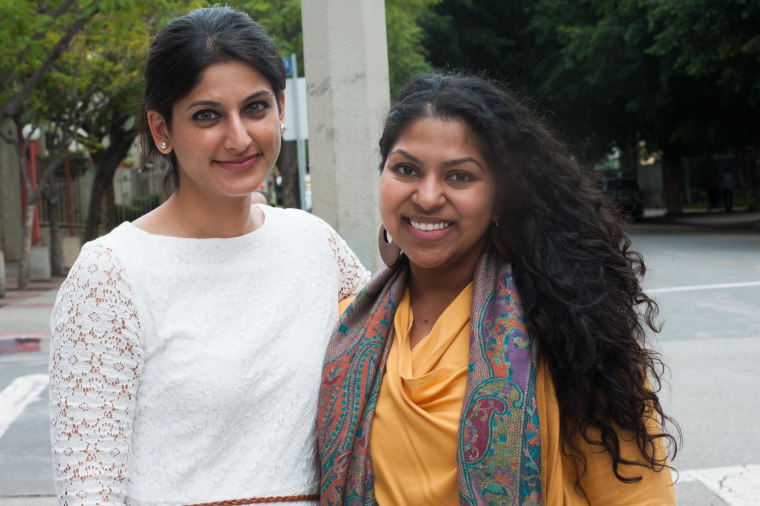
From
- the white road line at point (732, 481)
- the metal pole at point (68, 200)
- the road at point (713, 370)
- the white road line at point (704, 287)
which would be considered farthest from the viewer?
the metal pole at point (68, 200)

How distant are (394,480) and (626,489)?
520 millimetres

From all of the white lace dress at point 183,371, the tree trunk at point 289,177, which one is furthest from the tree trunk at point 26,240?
the white lace dress at point 183,371

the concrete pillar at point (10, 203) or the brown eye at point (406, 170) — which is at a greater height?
the concrete pillar at point (10, 203)

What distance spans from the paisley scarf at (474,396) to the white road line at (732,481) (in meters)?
3.51

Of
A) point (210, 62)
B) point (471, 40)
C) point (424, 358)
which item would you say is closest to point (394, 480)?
point (424, 358)

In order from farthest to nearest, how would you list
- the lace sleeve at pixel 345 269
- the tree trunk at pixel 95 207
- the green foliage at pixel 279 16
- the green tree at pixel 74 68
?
the tree trunk at pixel 95 207 < the green foliage at pixel 279 16 < the green tree at pixel 74 68 < the lace sleeve at pixel 345 269

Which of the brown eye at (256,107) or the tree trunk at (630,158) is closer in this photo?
the brown eye at (256,107)

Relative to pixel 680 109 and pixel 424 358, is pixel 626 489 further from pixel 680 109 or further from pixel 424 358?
pixel 680 109

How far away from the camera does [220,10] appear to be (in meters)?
2.29

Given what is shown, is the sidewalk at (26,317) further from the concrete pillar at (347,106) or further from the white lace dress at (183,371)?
the white lace dress at (183,371)

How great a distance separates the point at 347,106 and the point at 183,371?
135 inches

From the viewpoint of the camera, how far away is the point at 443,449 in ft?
7.04

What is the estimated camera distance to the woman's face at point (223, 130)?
2195mm

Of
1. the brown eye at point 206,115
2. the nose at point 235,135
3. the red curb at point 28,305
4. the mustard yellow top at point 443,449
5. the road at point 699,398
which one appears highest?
the brown eye at point 206,115
